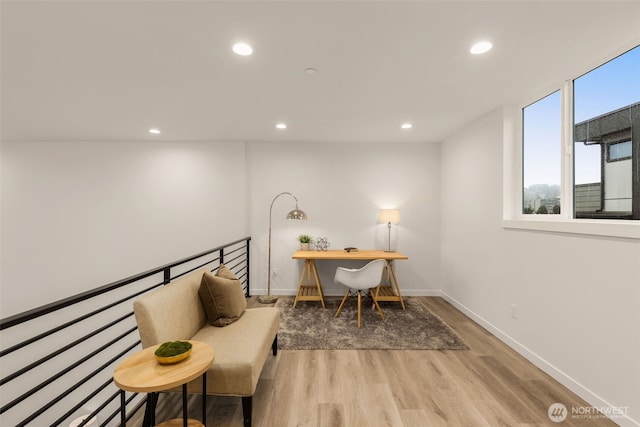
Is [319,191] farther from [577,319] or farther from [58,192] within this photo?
[58,192]

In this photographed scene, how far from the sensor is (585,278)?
1.97m

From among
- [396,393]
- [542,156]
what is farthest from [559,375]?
[542,156]

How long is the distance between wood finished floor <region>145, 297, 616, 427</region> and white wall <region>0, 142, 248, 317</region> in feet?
8.67

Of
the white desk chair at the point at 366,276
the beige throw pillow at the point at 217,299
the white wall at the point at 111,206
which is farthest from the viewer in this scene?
the white wall at the point at 111,206

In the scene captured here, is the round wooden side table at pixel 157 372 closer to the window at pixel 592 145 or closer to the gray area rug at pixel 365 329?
the gray area rug at pixel 365 329

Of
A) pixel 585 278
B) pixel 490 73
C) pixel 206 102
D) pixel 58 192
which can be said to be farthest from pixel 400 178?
pixel 58 192

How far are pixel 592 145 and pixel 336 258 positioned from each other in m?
2.75

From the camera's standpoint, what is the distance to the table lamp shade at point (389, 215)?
13.4 feet

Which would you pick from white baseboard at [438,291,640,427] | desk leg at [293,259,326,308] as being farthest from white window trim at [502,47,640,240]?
desk leg at [293,259,326,308]

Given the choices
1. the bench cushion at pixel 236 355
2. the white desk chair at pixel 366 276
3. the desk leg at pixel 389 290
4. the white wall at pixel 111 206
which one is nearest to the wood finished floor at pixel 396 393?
the bench cushion at pixel 236 355

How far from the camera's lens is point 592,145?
2.16 m

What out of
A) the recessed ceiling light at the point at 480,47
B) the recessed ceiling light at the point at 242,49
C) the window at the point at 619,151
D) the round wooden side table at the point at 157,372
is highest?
the recessed ceiling light at the point at 242,49

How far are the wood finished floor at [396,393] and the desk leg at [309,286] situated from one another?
1262 mm

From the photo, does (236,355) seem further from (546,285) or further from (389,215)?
(389,215)
